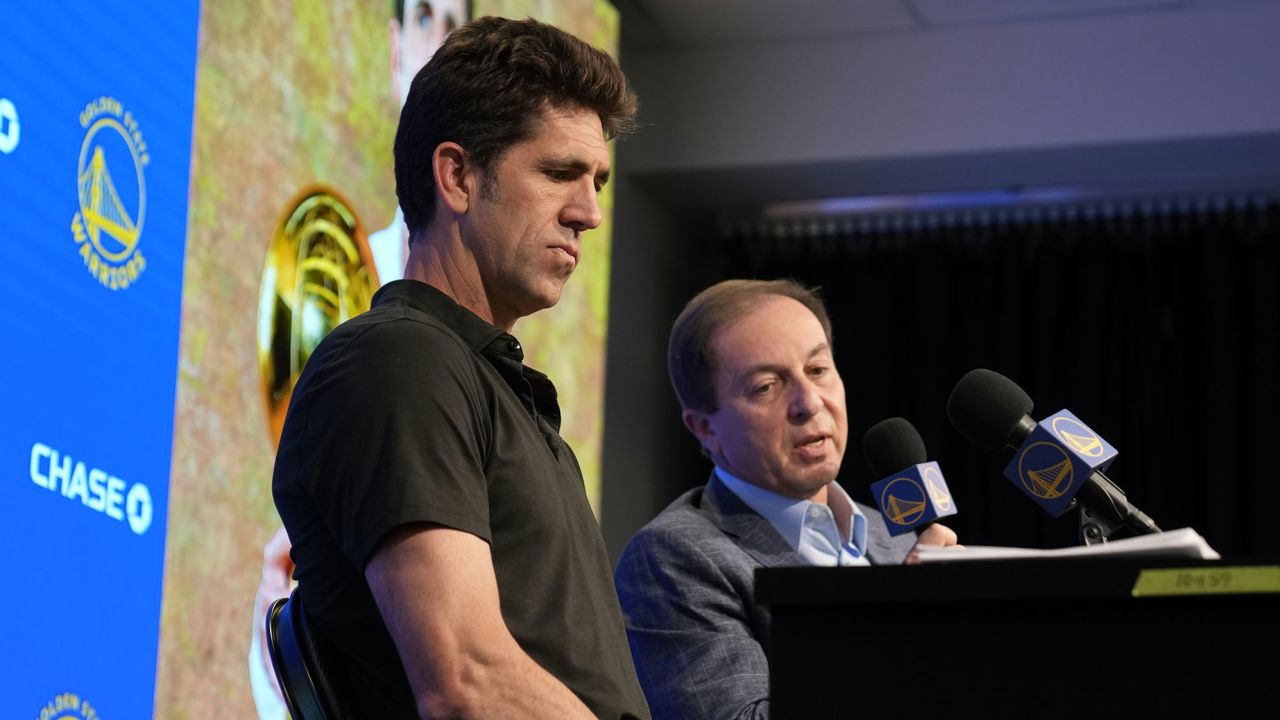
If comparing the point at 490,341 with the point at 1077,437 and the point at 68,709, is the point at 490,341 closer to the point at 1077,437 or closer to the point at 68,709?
the point at 1077,437

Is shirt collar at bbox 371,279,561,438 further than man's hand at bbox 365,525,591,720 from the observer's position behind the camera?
Yes

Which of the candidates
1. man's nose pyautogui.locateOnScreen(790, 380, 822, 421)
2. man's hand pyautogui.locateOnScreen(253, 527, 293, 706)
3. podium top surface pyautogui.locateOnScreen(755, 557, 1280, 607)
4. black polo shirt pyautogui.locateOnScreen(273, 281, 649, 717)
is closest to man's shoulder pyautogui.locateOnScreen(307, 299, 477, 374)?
black polo shirt pyautogui.locateOnScreen(273, 281, 649, 717)

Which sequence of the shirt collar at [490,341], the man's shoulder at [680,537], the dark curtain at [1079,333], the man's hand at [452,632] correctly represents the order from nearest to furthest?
the man's hand at [452,632], the shirt collar at [490,341], the man's shoulder at [680,537], the dark curtain at [1079,333]

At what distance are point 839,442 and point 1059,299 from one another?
374 cm

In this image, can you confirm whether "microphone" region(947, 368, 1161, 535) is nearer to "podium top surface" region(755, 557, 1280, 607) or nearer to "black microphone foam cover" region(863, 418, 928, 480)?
"podium top surface" region(755, 557, 1280, 607)

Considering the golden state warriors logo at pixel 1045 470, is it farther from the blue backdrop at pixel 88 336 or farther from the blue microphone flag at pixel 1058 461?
the blue backdrop at pixel 88 336

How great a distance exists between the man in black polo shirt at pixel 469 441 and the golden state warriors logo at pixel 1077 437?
45 cm

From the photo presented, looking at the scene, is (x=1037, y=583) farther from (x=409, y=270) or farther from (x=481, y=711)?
(x=409, y=270)

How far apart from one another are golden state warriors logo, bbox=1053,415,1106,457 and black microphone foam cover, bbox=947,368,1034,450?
0.32 ft

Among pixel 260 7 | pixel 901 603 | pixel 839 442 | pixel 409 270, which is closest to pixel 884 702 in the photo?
pixel 901 603

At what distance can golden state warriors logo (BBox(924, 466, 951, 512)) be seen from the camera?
182 cm

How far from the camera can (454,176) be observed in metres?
1.54

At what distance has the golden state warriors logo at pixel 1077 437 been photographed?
1483 millimetres

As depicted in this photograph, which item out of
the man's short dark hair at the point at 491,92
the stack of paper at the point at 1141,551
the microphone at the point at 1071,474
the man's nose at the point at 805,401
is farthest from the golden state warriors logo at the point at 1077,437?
the man's nose at the point at 805,401
